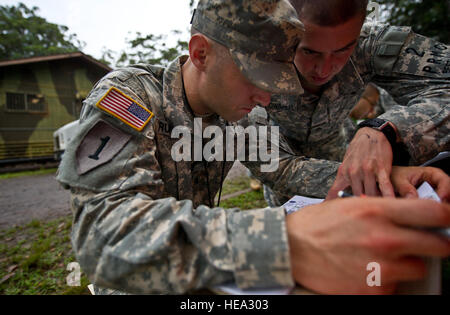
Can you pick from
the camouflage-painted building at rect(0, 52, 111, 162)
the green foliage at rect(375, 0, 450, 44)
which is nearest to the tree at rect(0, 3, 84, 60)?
the camouflage-painted building at rect(0, 52, 111, 162)

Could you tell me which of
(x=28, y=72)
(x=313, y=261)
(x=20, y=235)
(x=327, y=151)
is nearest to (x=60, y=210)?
(x=20, y=235)

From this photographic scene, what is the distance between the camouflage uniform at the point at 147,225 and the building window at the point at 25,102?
1136 cm

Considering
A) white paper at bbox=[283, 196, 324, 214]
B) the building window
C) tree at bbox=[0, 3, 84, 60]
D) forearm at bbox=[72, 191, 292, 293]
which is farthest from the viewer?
tree at bbox=[0, 3, 84, 60]

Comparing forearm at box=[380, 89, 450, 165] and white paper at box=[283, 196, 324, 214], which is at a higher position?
forearm at box=[380, 89, 450, 165]

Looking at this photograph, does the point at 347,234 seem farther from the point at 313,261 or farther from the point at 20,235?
the point at 20,235

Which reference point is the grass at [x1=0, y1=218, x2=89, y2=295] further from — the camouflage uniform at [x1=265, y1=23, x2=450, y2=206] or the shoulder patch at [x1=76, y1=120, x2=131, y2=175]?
the camouflage uniform at [x1=265, y1=23, x2=450, y2=206]

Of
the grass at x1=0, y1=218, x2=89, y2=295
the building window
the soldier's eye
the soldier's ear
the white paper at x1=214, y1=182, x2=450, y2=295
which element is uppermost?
the building window

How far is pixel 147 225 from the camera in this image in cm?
76

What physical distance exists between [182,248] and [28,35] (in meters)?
28.7

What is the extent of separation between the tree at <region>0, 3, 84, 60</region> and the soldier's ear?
1971 cm

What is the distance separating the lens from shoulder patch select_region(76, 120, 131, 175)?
945 millimetres

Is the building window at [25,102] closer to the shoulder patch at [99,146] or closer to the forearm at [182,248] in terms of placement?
the shoulder patch at [99,146]

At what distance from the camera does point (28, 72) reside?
9.92 meters

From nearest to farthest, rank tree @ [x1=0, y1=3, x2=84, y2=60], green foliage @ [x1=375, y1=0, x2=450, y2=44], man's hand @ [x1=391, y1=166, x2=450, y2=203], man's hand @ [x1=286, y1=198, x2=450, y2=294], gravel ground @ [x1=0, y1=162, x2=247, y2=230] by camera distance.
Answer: man's hand @ [x1=286, y1=198, x2=450, y2=294], man's hand @ [x1=391, y1=166, x2=450, y2=203], gravel ground @ [x1=0, y1=162, x2=247, y2=230], green foliage @ [x1=375, y1=0, x2=450, y2=44], tree @ [x1=0, y1=3, x2=84, y2=60]
